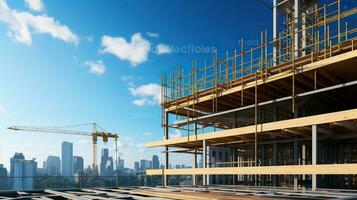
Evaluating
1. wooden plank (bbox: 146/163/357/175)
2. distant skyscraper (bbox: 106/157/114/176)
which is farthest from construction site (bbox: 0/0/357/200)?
distant skyscraper (bbox: 106/157/114/176)

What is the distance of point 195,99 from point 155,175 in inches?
262

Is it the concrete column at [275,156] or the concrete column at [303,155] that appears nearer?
the concrete column at [303,155]

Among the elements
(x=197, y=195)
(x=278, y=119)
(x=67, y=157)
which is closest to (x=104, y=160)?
(x=67, y=157)

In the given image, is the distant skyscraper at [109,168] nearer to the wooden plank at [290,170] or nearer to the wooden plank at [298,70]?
the wooden plank at [298,70]

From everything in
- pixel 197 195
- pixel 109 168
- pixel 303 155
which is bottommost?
pixel 109 168

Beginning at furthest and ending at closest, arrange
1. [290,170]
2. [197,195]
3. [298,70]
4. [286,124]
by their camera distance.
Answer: [298,70], [286,124], [290,170], [197,195]

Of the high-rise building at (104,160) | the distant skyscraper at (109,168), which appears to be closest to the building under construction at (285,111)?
the distant skyscraper at (109,168)

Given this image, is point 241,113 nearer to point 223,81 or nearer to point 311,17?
point 223,81

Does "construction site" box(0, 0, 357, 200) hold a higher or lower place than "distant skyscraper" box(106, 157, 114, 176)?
higher

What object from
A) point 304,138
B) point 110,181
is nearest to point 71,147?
point 110,181

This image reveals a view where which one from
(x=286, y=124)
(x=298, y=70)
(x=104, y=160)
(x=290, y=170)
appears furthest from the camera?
(x=104, y=160)

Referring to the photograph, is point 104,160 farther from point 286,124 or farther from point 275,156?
point 286,124

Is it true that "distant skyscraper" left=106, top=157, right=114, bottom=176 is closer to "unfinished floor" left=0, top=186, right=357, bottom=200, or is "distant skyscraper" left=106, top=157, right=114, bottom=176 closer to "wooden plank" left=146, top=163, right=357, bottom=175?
"wooden plank" left=146, top=163, right=357, bottom=175

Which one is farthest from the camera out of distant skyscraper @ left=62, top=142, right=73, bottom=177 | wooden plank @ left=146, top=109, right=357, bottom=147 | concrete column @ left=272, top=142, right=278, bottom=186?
distant skyscraper @ left=62, top=142, right=73, bottom=177
